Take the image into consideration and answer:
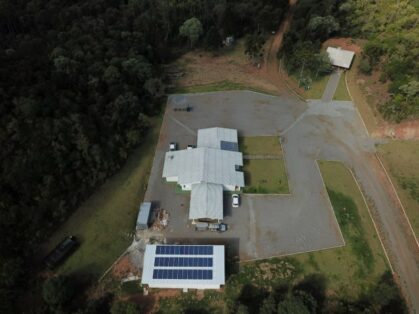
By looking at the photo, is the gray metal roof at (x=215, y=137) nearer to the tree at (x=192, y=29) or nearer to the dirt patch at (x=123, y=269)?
the dirt patch at (x=123, y=269)

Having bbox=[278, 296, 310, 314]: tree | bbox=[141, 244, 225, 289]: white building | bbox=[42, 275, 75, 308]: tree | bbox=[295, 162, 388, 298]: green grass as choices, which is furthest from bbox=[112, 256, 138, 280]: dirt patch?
bbox=[295, 162, 388, 298]: green grass

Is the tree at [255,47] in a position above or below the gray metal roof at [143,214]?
above

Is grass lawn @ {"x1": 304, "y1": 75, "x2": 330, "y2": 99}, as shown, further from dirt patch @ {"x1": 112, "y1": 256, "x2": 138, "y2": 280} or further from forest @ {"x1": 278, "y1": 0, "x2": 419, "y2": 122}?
dirt patch @ {"x1": 112, "y1": 256, "x2": 138, "y2": 280}

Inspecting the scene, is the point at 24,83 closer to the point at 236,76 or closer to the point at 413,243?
the point at 236,76

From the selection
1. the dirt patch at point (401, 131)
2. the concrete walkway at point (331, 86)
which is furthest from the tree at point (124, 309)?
the concrete walkway at point (331, 86)

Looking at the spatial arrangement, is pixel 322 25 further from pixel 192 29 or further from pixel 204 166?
pixel 204 166

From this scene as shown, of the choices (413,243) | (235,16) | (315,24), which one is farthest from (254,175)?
(235,16)
